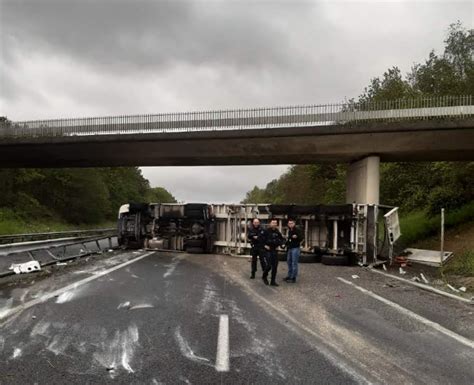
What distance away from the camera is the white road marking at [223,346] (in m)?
5.04

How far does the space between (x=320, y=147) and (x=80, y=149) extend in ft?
48.4

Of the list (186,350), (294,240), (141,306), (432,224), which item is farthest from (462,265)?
(186,350)

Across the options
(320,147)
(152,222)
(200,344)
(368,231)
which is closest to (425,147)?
(320,147)

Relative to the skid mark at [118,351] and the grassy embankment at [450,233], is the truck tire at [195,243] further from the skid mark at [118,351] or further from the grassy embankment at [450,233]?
the skid mark at [118,351]

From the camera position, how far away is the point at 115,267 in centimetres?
1388

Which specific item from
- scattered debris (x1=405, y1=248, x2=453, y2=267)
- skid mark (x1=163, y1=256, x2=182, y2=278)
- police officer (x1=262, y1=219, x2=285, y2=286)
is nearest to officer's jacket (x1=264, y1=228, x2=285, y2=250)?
police officer (x1=262, y1=219, x2=285, y2=286)

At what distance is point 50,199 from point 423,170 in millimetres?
37068

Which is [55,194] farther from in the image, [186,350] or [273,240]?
[186,350]

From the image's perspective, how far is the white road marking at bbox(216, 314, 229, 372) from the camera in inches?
198

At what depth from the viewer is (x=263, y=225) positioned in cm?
1750

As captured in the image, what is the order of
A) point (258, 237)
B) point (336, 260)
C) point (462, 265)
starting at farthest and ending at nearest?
point (336, 260), point (462, 265), point (258, 237)

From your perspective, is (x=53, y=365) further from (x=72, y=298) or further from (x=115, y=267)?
(x=115, y=267)

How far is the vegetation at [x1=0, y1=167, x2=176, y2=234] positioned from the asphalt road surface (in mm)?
26873

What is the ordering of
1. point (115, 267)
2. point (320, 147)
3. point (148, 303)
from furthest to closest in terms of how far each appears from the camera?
point (320, 147) < point (115, 267) < point (148, 303)
